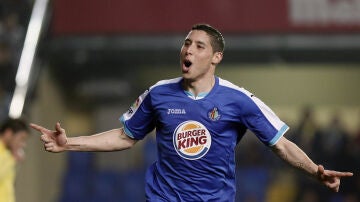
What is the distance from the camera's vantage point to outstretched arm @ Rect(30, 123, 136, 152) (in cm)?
617

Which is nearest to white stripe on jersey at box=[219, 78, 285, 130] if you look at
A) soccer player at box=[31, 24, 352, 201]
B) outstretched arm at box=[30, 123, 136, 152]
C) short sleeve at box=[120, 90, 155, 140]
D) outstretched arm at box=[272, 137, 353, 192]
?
soccer player at box=[31, 24, 352, 201]

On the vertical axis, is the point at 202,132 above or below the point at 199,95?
below

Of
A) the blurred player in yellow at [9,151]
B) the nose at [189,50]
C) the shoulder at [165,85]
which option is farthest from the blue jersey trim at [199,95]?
the blurred player in yellow at [9,151]

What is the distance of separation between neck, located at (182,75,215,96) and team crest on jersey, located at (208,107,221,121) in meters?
0.15

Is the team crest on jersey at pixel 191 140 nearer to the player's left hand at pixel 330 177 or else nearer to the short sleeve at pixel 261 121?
the short sleeve at pixel 261 121

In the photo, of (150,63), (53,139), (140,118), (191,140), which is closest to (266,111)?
(191,140)

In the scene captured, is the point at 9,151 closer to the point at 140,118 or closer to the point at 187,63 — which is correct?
the point at 140,118

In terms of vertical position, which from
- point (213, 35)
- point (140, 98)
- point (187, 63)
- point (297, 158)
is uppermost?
point (213, 35)

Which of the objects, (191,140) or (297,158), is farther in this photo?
(297,158)

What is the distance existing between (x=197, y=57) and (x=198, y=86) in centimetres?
19

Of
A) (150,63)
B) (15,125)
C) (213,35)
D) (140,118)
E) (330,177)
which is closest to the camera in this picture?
(330,177)

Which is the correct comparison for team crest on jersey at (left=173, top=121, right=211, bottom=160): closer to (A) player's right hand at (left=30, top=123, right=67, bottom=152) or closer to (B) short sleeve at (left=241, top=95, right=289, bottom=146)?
(B) short sleeve at (left=241, top=95, right=289, bottom=146)

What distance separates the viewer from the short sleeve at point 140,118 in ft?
21.0

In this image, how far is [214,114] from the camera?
20.3ft
